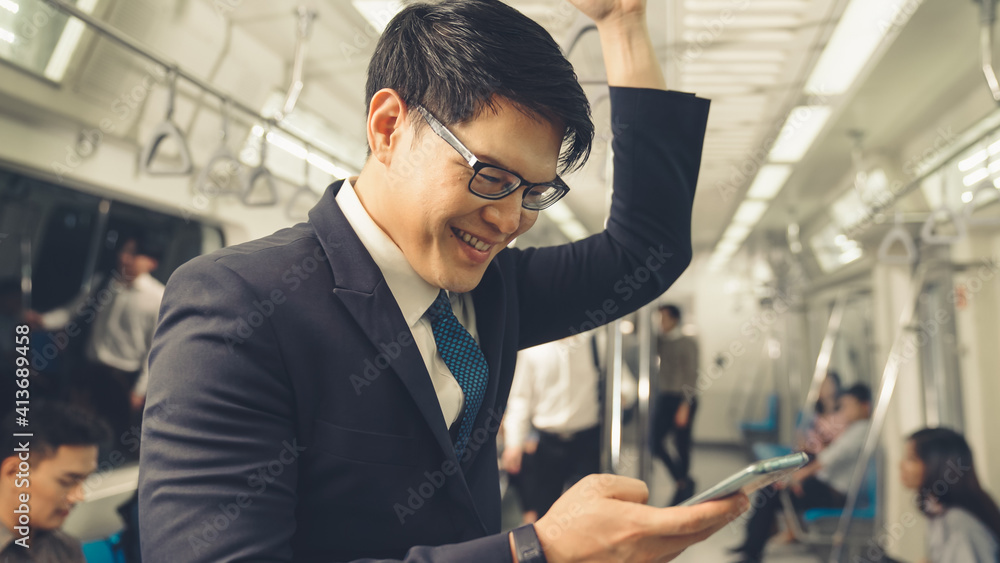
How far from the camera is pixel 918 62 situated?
9.70 ft

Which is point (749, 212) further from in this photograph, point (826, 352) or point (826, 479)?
point (826, 479)

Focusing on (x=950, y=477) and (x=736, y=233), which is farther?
(x=736, y=233)

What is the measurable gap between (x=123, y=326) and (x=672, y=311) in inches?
98.4

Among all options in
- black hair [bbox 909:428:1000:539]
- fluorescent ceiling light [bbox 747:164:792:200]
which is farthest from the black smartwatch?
black hair [bbox 909:428:1000:539]

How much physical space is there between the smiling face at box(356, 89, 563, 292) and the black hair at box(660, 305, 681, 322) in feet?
8.46

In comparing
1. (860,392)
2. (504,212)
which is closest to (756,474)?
(504,212)

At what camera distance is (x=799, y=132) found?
3168 millimetres

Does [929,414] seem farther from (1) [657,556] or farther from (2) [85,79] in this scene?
(2) [85,79]

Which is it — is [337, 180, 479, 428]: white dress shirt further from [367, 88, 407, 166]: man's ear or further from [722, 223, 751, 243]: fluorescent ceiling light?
[722, 223, 751, 243]: fluorescent ceiling light

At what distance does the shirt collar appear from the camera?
0.84 m

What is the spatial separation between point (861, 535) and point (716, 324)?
4.37 feet

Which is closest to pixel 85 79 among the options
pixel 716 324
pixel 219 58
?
pixel 219 58

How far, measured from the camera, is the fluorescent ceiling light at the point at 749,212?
3.21m

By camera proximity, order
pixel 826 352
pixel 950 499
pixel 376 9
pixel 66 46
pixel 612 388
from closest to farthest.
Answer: pixel 66 46 < pixel 376 9 < pixel 612 388 < pixel 950 499 < pixel 826 352
